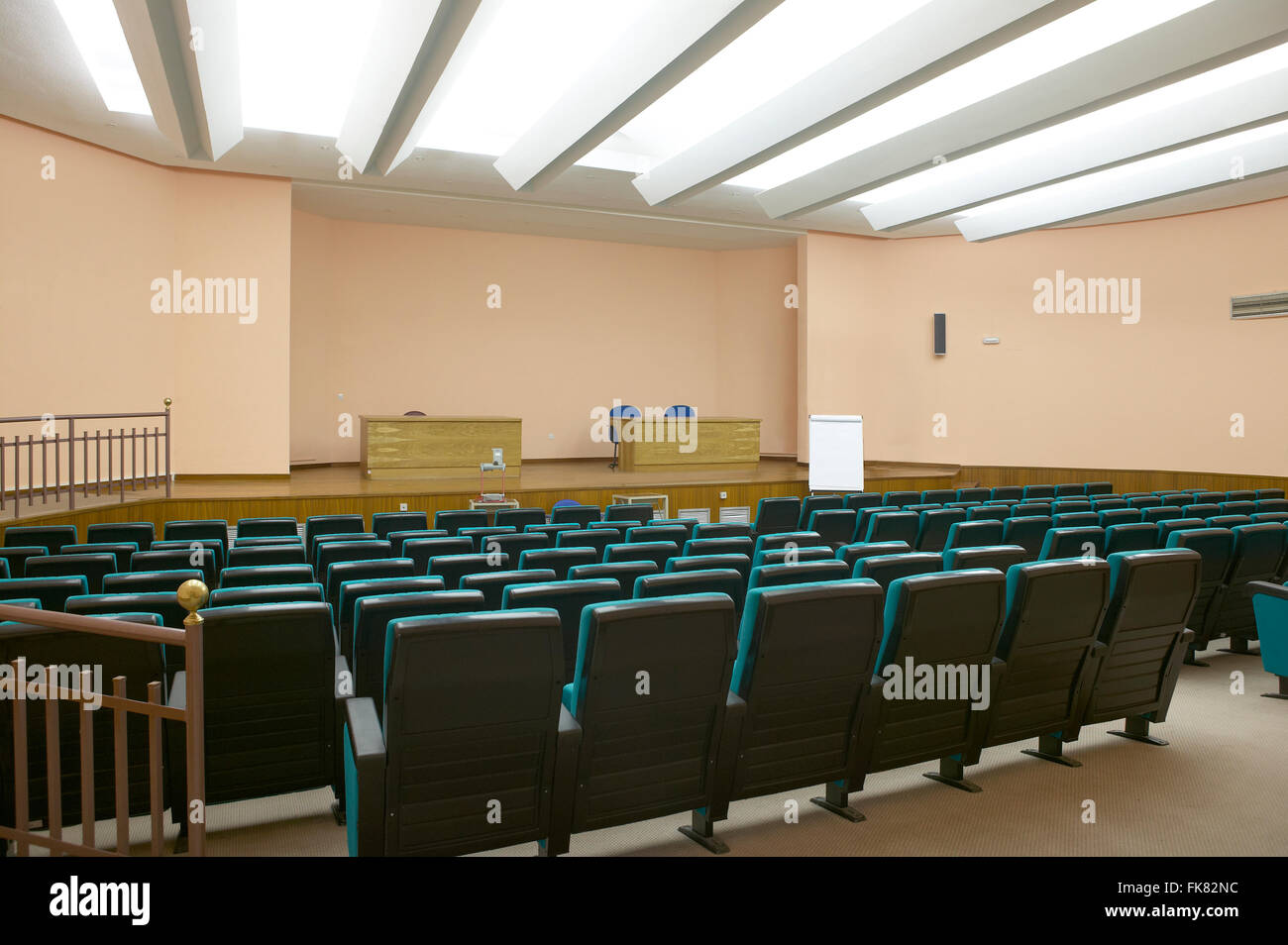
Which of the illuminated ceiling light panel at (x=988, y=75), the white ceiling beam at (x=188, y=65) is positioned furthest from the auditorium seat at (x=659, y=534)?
the illuminated ceiling light panel at (x=988, y=75)

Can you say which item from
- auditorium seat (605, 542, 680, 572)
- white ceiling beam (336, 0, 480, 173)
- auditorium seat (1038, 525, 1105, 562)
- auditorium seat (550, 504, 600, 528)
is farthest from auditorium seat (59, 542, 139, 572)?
auditorium seat (1038, 525, 1105, 562)

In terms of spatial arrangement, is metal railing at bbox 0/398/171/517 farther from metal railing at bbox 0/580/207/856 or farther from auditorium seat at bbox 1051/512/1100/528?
auditorium seat at bbox 1051/512/1100/528

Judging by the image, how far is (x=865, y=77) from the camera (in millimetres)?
7449

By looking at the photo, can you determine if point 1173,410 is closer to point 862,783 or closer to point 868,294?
point 868,294

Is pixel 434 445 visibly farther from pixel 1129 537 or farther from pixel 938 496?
pixel 1129 537

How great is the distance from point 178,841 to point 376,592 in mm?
1070

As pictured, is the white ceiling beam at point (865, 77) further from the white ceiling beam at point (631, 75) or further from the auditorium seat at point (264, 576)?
the auditorium seat at point (264, 576)

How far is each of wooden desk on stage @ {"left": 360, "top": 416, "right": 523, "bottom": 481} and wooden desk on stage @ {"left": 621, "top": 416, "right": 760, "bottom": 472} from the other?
190 cm

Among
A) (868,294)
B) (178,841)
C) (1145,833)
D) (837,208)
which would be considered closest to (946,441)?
(868,294)

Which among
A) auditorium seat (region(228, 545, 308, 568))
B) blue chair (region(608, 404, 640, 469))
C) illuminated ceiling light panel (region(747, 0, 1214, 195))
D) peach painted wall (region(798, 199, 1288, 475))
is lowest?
auditorium seat (region(228, 545, 308, 568))

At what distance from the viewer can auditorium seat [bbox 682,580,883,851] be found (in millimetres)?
2895

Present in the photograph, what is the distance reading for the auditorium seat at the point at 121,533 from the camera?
621cm

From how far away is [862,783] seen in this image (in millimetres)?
3221

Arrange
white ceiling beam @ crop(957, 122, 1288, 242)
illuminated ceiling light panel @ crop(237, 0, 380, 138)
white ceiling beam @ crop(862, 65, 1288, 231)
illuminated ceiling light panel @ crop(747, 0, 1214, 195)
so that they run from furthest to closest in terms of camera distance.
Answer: white ceiling beam @ crop(957, 122, 1288, 242), white ceiling beam @ crop(862, 65, 1288, 231), illuminated ceiling light panel @ crop(237, 0, 380, 138), illuminated ceiling light panel @ crop(747, 0, 1214, 195)
